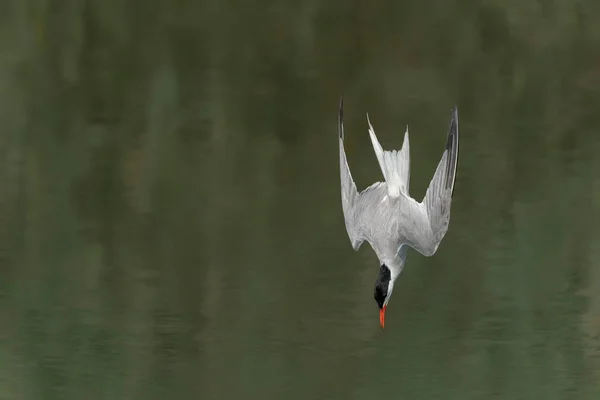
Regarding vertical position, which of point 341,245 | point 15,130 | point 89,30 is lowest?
point 341,245

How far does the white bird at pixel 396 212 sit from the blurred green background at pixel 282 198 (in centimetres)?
57

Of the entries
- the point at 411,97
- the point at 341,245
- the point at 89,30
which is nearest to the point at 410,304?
the point at 341,245

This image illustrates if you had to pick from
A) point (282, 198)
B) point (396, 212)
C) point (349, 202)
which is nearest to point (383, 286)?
point (396, 212)

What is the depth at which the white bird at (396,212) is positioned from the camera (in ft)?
21.4

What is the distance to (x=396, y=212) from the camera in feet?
21.6

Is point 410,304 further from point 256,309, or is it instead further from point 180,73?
point 180,73

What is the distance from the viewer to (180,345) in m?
7.24

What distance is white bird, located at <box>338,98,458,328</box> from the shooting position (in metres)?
6.51

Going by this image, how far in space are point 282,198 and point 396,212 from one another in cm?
212

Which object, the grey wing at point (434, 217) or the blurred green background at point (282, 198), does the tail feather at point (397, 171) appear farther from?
the blurred green background at point (282, 198)

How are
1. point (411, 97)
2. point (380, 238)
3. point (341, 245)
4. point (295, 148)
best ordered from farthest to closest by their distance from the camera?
point (411, 97)
point (295, 148)
point (341, 245)
point (380, 238)

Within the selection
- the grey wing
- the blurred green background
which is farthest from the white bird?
the blurred green background

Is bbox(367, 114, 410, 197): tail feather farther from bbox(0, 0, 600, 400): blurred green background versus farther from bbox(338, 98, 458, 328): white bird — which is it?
bbox(0, 0, 600, 400): blurred green background

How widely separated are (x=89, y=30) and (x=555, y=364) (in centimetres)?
510
